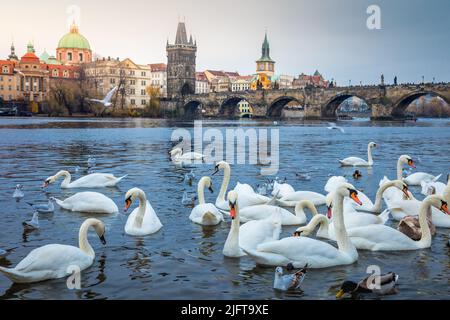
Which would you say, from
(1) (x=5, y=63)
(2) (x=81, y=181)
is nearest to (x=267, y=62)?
(1) (x=5, y=63)

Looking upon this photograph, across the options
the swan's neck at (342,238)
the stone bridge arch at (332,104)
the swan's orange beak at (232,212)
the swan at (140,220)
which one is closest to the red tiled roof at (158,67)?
the stone bridge arch at (332,104)

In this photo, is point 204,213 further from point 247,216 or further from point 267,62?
point 267,62

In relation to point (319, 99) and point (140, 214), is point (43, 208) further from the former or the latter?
point (319, 99)

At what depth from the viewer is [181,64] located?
124 meters

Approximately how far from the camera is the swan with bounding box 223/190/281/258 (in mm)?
7000

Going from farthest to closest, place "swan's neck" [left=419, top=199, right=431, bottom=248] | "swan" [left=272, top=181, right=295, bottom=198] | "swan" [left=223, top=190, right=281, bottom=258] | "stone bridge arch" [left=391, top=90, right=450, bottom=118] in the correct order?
"stone bridge arch" [left=391, top=90, right=450, bottom=118]
"swan" [left=272, top=181, right=295, bottom=198]
"swan's neck" [left=419, top=199, right=431, bottom=248]
"swan" [left=223, top=190, right=281, bottom=258]

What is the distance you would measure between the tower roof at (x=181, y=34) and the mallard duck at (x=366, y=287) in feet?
402

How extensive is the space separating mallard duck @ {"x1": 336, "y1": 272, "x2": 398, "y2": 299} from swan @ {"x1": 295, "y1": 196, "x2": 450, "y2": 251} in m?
1.72

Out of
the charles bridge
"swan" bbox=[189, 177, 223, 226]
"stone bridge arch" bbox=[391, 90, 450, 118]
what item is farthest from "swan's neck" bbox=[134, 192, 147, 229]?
"stone bridge arch" bbox=[391, 90, 450, 118]

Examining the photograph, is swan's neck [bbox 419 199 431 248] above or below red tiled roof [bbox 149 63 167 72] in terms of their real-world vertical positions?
below

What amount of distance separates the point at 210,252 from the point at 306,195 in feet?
11.9

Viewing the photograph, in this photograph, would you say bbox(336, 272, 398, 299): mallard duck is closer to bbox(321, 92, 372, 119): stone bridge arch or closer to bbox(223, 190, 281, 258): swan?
bbox(223, 190, 281, 258): swan

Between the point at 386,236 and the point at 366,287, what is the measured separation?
2000 mm

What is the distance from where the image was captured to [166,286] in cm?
602
